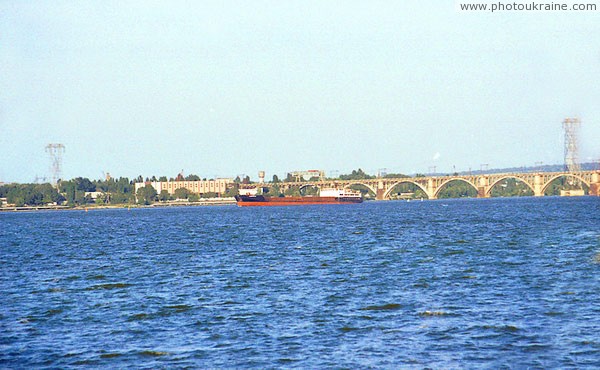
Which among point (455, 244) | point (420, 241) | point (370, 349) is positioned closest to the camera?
point (370, 349)

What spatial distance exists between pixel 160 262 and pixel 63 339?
2898cm

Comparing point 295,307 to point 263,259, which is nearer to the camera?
point 295,307

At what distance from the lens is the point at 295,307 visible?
3347 centimetres

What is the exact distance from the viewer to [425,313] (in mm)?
31031

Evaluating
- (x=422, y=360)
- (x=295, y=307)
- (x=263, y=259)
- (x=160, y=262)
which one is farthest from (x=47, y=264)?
(x=422, y=360)

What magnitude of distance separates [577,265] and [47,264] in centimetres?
3469

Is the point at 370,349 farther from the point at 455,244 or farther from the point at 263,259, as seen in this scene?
the point at 455,244

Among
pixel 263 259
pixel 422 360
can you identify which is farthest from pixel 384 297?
pixel 263 259

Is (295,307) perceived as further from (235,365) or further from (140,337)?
(235,365)

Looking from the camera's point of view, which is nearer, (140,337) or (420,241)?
(140,337)

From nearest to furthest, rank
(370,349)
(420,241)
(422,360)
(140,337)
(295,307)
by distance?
(422,360) < (370,349) < (140,337) < (295,307) < (420,241)

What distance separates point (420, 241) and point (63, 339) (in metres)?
47.8

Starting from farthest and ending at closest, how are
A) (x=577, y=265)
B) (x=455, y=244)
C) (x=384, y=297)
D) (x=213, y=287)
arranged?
(x=455, y=244), (x=577, y=265), (x=213, y=287), (x=384, y=297)

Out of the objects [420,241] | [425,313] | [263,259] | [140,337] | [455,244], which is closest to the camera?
[140,337]
